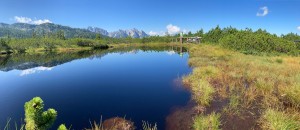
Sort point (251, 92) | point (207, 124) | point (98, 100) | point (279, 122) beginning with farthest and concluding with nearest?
1. point (98, 100)
2. point (251, 92)
3. point (207, 124)
4. point (279, 122)

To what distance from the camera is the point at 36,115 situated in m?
4.26

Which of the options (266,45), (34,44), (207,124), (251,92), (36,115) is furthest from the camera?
(34,44)

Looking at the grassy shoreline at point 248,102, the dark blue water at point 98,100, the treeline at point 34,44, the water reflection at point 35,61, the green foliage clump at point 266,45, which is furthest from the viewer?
the treeline at point 34,44

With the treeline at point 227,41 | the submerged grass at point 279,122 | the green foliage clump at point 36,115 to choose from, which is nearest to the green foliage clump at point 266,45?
the treeline at point 227,41

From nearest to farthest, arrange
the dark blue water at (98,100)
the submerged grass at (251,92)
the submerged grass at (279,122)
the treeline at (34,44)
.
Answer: the submerged grass at (279,122) → the submerged grass at (251,92) → the dark blue water at (98,100) → the treeline at (34,44)

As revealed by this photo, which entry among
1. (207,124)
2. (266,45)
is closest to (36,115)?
(207,124)

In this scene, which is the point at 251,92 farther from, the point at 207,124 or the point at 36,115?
the point at 36,115

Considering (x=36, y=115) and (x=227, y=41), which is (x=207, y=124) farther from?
(x=227, y=41)

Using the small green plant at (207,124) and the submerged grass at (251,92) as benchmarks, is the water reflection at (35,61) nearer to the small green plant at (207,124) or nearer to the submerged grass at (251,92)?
the submerged grass at (251,92)

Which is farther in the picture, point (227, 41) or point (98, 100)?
point (227, 41)

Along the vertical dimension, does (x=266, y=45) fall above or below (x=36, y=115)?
below

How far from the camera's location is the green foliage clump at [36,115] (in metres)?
4.14

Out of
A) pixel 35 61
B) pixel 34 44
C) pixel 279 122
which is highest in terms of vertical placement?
pixel 34 44

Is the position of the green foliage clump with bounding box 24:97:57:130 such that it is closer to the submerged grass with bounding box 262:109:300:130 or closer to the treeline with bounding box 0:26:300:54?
the submerged grass with bounding box 262:109:300:130
